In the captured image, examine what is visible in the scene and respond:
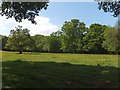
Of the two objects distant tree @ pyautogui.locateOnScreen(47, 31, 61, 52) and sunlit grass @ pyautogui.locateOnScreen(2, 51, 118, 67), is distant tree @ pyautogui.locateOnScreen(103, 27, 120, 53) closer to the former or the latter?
sunlit grass @ pyautogui.locateOnScreen(2, 51, 118, 67)

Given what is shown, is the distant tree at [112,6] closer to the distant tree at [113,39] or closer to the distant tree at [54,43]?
the distant tree at [113,39]

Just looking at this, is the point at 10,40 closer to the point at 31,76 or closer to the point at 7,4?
the point at 7,4

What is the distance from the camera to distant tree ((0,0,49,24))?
752 inches

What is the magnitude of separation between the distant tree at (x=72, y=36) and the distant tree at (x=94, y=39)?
339cm

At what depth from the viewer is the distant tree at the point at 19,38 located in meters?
74.3

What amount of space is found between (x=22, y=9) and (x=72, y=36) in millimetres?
103490

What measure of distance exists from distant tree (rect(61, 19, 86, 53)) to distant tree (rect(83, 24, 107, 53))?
339 centimetres

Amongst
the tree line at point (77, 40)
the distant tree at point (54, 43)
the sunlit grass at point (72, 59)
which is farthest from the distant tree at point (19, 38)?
the distant tree at point (54, 43)

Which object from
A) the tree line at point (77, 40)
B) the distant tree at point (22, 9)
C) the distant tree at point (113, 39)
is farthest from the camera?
the tree line at point (77, 40)

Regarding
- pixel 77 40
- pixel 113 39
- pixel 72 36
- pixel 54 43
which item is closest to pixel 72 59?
pixel 113 39

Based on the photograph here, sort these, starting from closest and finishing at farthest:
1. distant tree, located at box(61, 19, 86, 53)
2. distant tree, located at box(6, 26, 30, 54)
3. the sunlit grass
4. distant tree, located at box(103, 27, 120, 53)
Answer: the sunlit grass
distant tree, located at box(6, 26, 30, 54)
distant tree, located at box(103, 27, 120, 53)
distant tree, located at box(61, 19, 86, 53)

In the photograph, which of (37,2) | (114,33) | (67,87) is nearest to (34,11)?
(37,2)

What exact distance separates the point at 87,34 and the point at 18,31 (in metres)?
47.5

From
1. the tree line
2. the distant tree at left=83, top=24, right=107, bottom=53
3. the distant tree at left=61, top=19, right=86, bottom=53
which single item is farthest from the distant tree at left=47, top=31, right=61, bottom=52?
the distant tree at left=83, top=24, right=107, bottom=53
